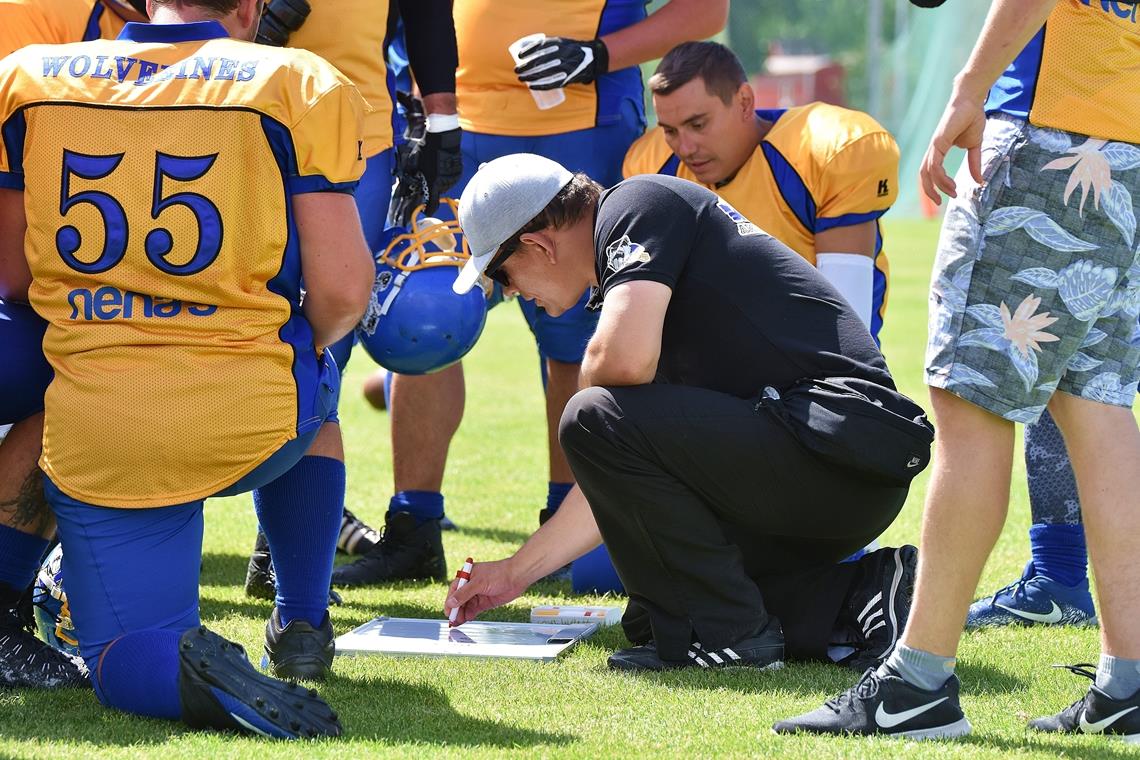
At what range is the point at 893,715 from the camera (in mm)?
2758

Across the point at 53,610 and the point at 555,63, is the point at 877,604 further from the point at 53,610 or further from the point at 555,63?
the point at 555,63

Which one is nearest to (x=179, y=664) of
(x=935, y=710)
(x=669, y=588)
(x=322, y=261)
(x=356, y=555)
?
(x=322, y=261)

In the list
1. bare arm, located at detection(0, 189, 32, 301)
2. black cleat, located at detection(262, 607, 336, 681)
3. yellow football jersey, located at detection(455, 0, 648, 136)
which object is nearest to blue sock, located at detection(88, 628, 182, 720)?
black cleat, located at detection(262, 607, 336, 681)

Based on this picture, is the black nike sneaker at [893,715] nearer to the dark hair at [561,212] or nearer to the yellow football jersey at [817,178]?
the dark hair at [561,212]

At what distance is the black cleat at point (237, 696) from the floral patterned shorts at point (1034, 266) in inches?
52.1

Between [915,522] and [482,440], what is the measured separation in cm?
261

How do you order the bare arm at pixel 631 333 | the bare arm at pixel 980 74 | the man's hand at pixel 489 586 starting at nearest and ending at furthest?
the bare arm at pixel 980 74 < the bare arm at pixel 631 333 < the man's hand at pixel 489 586

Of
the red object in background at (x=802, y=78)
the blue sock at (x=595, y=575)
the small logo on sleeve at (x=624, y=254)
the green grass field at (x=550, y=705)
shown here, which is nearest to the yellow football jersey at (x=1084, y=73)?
the small logo on sleeve at (x=624, y=254)

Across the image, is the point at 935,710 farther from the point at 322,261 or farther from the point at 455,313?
the point at 455,313

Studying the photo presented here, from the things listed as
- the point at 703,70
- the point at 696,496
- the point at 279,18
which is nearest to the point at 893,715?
the point at 696,496

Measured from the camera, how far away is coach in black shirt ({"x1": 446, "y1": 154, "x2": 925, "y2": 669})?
324 centimetres

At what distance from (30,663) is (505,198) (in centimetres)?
143

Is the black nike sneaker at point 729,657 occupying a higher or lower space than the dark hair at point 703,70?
A: lower

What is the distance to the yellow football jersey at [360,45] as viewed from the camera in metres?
4.20
